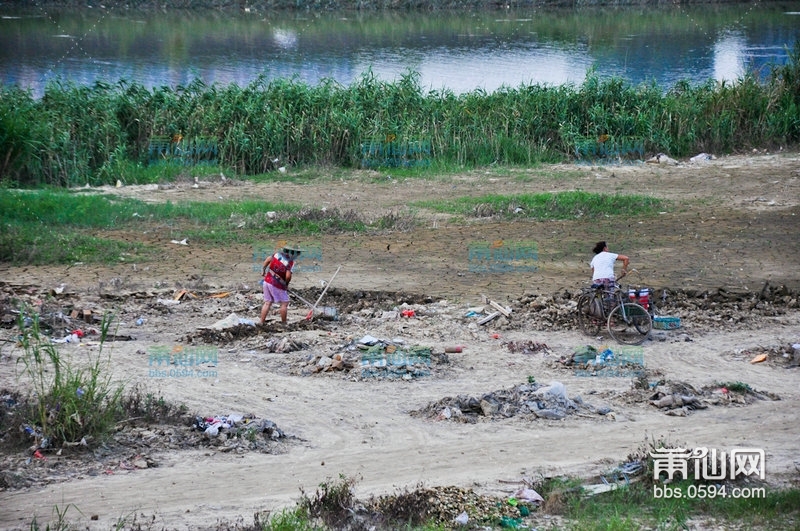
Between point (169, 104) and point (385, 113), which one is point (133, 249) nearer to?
point (169, 104)

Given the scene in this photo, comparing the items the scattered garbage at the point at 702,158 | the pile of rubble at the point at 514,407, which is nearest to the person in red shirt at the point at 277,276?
the pile of rubble at the point at 514,407

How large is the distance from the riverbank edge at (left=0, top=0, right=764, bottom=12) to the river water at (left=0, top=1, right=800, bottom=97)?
0.93 meters

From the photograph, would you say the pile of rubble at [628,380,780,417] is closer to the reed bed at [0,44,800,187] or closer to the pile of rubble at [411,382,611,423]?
the pile of rubble at [411,382,611,423]

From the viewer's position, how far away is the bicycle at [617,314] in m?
11.6

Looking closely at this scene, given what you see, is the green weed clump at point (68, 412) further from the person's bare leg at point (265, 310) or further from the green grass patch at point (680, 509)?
the green grass patch at point (680, 509)

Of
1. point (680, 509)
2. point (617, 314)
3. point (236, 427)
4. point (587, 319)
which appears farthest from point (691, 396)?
point (236, 427)

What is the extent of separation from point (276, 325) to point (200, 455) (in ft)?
11.9

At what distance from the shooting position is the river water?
107 feet

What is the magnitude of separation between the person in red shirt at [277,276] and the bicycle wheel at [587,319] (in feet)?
11.5

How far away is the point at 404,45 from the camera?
130 feet

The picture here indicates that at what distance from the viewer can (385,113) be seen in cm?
2055

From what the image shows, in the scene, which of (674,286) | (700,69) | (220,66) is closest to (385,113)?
(674,286)

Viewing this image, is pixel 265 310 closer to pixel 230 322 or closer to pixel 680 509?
pixel 230 322

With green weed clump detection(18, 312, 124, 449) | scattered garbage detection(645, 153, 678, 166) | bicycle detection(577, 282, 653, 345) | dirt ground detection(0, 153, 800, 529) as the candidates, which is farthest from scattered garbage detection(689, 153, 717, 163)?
green weed clump detection(18, 312, 124, 449)
